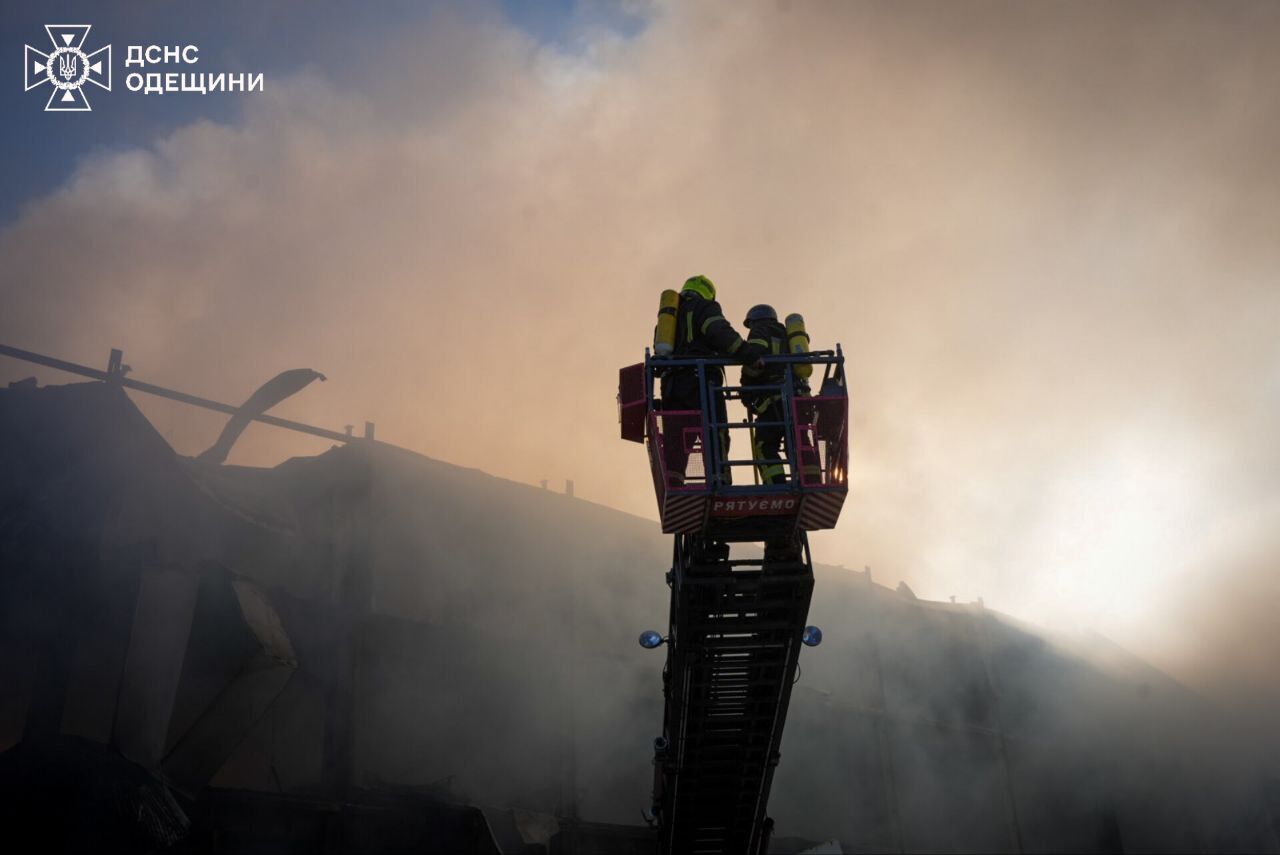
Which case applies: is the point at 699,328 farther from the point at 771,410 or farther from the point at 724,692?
the point at 724,692

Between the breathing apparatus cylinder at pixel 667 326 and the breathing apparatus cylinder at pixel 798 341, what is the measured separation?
73cm

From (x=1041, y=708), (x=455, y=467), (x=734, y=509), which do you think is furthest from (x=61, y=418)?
(x=1041, y=708)

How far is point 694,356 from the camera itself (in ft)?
21.3

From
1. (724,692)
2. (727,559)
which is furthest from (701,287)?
(724,692)

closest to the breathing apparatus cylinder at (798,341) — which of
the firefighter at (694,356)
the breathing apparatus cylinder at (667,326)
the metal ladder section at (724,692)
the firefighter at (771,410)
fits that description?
the firefighter at (771,410)

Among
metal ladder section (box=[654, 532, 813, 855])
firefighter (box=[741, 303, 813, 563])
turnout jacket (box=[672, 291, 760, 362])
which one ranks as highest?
turnout jacket (box=[672, 291, 760, 362])

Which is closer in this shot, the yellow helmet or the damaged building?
the yellow helmet

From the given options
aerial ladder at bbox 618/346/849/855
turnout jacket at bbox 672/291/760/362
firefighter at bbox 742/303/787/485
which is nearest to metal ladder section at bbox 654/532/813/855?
aerial ladder at bbox 618/346/849/855

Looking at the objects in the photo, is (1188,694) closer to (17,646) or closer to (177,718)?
(177,718)

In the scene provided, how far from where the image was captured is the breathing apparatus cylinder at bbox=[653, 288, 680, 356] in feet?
21.0

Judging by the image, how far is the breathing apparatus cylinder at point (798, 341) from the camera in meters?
6.36

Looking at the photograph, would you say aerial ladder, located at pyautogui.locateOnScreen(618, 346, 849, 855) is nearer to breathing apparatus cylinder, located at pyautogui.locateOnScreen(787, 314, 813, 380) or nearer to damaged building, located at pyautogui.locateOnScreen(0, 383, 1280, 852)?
breathing apparatus cylinder, located at pyautogui.locateOnScreen(787, 314, 813, 380)

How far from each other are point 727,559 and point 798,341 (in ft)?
4.76

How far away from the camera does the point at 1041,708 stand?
1948 cm
